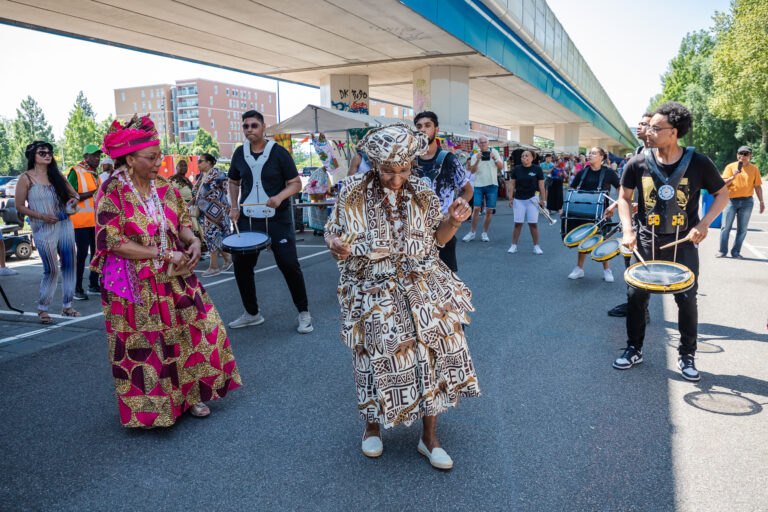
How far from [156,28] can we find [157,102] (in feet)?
501

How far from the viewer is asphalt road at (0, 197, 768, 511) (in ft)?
8.92

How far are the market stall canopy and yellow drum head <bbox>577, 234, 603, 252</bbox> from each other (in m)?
6.68

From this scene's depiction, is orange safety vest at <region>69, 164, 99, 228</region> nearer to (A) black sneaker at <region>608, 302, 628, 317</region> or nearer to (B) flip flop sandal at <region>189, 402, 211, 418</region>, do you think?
(B) flip flop sandal at <region>189, 402, 211, 418</region>

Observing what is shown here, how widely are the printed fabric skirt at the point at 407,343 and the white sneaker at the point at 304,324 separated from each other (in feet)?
8.41

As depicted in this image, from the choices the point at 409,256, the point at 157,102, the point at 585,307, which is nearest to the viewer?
the point at 409,256

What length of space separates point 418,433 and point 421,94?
686 inches

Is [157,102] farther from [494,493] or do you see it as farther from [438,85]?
[494,493]

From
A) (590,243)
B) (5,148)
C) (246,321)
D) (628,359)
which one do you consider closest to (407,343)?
(628,359)

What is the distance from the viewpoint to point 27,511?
2625 mm

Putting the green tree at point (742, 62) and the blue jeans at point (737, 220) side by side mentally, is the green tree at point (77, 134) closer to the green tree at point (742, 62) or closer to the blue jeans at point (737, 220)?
the green tree at point (742, 62)

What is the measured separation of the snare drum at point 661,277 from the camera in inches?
141

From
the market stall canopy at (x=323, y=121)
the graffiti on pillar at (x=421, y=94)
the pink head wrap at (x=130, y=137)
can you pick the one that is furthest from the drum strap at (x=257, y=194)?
the graffiti on pillar at (x=421, y=94)

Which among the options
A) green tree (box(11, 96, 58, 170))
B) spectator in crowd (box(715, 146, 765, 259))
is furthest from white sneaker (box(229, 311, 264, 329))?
green tree (box(11, 96, 58, 170))

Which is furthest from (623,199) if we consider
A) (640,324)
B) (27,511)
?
(27,511)
